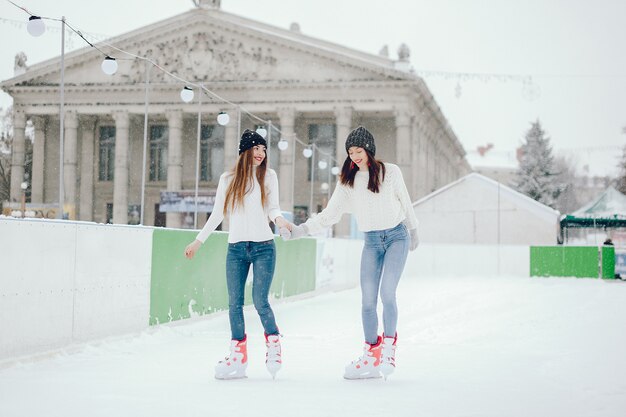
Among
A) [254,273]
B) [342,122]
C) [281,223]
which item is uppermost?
[342,122]

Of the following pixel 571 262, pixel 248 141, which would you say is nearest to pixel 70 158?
pixel 571 262

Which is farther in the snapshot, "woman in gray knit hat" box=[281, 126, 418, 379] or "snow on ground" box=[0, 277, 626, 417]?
"woman in gray knit hat" box=[281, 126, 418, 379]

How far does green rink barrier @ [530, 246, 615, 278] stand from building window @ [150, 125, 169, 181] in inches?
1147

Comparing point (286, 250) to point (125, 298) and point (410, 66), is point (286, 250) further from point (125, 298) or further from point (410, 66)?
point (410, 66)

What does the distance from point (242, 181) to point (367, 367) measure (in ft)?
5.08

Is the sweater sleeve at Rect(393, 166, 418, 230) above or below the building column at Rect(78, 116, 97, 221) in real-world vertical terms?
below

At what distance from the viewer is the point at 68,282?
21.6ft

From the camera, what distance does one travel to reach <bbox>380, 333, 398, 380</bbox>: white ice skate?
197 inches

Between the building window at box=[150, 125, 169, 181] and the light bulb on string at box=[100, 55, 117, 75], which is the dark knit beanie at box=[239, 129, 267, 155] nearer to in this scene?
the light bulb on string at box=[100, 55, 117, 75]

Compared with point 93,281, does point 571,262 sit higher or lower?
lower

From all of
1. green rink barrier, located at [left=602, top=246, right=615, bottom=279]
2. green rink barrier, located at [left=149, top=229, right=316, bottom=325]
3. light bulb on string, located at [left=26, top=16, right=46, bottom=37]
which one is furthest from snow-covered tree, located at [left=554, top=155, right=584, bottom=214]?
light bulb on string, located at [left=26, top=16, right=46, bottom=37]

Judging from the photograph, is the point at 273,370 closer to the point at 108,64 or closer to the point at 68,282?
the point at 68,282

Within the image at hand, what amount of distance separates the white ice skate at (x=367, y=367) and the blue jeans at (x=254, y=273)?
590 millimetres

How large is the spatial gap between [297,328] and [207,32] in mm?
37398
